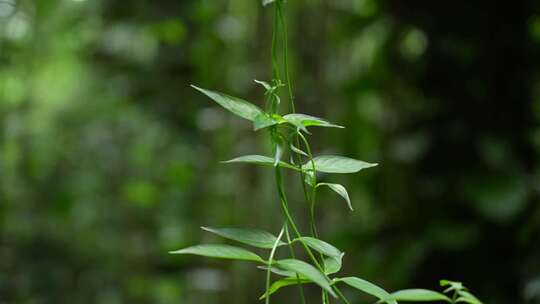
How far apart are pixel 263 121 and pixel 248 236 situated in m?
0.06

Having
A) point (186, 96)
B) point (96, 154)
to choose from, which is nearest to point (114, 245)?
point (96, 154)

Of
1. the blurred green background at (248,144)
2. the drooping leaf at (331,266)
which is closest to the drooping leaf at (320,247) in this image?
the drooping leaf at (331,266)

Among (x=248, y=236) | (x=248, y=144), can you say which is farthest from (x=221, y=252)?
(x=248, y=144)

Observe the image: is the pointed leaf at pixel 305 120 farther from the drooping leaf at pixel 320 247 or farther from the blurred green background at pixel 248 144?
the blurred green background at pixel 248 144

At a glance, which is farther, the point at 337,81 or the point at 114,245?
the point at 114,245

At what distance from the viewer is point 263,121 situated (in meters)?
0.37

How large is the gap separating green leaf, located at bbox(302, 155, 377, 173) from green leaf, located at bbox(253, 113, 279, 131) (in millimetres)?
42

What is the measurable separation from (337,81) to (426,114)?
56 cm

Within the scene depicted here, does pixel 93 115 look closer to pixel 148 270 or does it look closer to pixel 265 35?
pixel 148 270

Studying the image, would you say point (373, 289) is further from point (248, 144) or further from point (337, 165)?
point (248, 144)

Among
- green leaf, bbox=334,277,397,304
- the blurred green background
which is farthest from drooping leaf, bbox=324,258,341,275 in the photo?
the blurred green background

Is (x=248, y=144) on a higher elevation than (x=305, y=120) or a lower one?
lower

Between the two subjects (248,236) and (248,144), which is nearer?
(248,236)

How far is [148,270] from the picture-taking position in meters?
2.41
